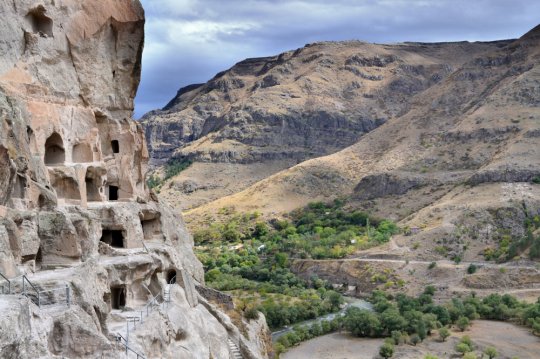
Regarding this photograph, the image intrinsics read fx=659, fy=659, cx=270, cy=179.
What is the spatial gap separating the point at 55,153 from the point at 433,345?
4337 centimetres

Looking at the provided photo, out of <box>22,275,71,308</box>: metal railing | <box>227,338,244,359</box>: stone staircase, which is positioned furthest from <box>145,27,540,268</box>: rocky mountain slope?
<box>22,275,71,308</box>: metal railing

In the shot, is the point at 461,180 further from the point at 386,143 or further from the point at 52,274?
the point at 52,274

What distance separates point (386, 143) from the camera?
150750 mm

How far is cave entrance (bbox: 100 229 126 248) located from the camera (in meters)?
31.8

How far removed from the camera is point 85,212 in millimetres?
28500

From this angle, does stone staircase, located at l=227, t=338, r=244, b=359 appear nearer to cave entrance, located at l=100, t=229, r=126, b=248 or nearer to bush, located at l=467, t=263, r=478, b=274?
cave entrance, located at l=100, t=229, r=126, b=248

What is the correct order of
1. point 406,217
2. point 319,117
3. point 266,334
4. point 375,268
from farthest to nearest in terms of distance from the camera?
point 319,117, point 406,217, point 375,268, point 266,334

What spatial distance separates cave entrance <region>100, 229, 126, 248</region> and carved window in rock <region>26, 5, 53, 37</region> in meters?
9.87

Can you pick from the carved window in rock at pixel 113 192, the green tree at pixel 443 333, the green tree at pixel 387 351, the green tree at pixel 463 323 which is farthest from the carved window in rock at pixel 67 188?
the green tree at pixel 463 323

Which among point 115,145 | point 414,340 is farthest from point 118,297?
point 414,340

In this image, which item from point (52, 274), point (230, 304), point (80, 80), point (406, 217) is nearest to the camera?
point (52, 274)

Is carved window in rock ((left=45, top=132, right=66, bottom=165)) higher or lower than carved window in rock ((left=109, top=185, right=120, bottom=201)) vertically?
higher

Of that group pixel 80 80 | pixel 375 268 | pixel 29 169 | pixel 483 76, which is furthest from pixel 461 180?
pixel 29 169

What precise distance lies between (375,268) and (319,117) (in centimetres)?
10471
